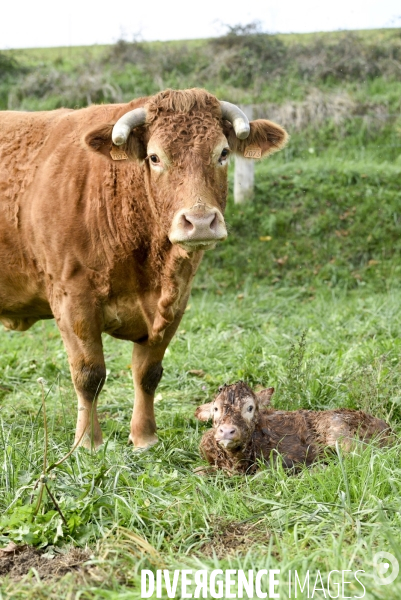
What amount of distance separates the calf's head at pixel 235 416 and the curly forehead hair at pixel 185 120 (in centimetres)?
144

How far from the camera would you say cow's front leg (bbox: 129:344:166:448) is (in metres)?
5.78

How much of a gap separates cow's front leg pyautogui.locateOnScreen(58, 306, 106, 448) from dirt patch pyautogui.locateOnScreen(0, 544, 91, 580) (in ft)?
5.58

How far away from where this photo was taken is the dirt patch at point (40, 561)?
11.7 feet

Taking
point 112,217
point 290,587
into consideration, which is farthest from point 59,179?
point 290,587

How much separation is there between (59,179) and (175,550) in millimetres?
2845

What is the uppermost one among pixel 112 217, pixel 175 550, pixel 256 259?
pixel 112 217

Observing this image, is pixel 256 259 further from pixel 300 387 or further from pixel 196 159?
pixel 196 159

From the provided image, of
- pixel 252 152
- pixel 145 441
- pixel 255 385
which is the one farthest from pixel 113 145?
pixel 255 385

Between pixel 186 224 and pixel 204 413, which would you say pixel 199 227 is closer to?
pixel 186 224

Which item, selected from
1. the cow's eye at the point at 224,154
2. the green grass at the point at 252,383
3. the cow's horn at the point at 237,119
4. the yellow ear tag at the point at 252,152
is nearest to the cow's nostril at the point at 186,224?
the cow's eye at the point at 224,154

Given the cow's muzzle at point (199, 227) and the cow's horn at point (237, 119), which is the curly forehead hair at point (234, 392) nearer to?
the cow's muzzle at point (199, 227)

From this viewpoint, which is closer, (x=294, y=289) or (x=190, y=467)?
(x=190, y=467)

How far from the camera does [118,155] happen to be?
5.20m

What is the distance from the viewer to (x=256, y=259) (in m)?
11.6
